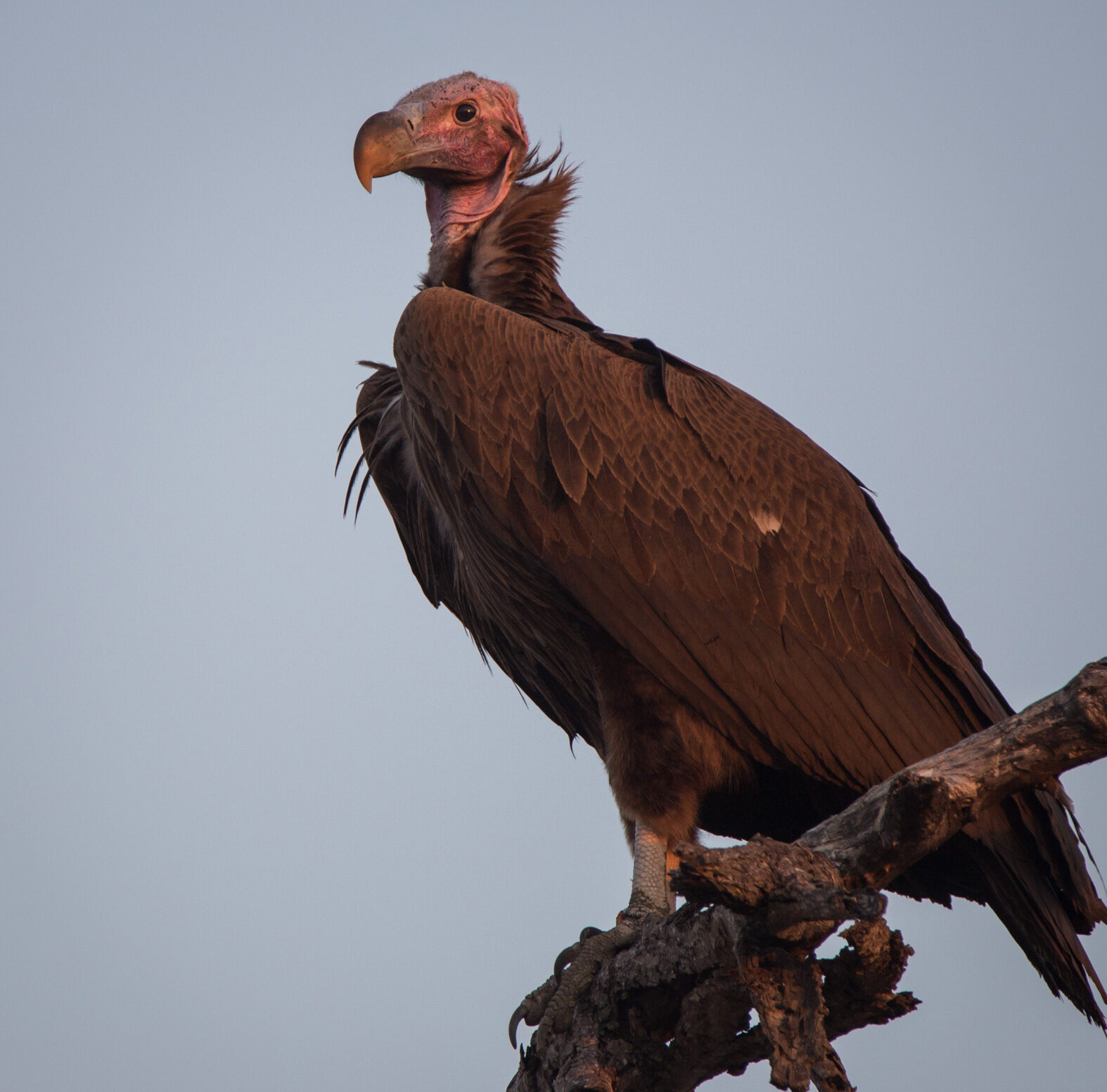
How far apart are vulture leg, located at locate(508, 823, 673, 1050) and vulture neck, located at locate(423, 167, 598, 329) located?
2061mm

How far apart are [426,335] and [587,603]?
1067 mm

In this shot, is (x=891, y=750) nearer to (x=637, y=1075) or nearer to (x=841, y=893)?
(x=637, y=1075)

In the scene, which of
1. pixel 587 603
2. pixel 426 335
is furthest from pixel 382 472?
pixel 587 603

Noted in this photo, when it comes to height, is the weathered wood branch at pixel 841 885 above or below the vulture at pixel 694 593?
below

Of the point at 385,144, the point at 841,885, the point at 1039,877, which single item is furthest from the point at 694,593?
the point at 385,144

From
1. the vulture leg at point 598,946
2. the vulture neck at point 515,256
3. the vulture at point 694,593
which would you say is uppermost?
the vulture neck at point 515,256

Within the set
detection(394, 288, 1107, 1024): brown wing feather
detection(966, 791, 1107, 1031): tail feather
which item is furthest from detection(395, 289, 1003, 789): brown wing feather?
detection(966, 791, 1107, 1031): tail feather

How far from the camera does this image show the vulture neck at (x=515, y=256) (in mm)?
5191

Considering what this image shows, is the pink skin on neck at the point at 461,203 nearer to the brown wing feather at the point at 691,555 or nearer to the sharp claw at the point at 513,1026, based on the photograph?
the brown wing feather at the point at 691,555

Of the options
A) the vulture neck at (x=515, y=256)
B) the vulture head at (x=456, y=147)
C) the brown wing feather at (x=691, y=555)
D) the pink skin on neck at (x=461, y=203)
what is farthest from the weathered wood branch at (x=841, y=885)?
the vulture head at (x=456, y=147)

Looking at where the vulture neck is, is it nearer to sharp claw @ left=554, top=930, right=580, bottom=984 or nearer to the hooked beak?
the hooked beak

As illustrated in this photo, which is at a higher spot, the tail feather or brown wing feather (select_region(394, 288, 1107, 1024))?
brown wing feather (select_region(394, 288, 1107, 1024))

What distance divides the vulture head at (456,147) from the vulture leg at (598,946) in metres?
2.78

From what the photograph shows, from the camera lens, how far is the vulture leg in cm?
392
